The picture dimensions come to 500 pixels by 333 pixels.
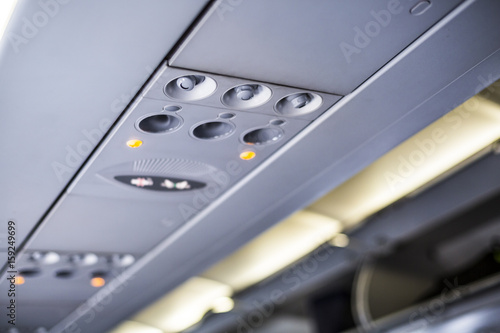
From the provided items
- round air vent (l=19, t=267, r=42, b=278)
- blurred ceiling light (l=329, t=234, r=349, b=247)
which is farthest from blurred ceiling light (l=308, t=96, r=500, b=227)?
round air vent (l=19, t=267, r=42, b=278)

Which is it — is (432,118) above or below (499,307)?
above

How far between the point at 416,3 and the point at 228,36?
57 cm

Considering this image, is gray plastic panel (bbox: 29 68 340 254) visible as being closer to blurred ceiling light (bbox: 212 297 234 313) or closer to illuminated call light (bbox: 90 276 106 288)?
illuminated call light (bbox: 90 276 106 288)

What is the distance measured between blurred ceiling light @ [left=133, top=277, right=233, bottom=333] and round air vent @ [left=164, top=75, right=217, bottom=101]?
108 inches

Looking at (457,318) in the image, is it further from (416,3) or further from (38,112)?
(38,112)

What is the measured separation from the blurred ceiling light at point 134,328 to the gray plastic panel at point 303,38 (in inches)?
138

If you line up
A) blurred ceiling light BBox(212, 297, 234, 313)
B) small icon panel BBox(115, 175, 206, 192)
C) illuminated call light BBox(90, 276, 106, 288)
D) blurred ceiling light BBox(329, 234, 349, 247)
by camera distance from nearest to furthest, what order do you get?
1. small icon panel BBox(115, 175, 206, 192)
2. illuminated call light BBox(90, 276, 106, 288)
3. blurred ceiling light BBox(329, 234, 349, 247)
4. blurred ceiling light BBox(212, 297, 234, 313)

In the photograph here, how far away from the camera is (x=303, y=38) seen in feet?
5.97

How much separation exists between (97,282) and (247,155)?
1.60m

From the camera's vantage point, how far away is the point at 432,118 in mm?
2457

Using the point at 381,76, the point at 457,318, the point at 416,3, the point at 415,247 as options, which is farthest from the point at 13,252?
Answer: the point at 415,247

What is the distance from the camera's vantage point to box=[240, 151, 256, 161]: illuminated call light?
2.43 metres

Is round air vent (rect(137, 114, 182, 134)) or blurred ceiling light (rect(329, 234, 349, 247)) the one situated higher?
blurred ceiling light (rect(329, 234, 349, 247))

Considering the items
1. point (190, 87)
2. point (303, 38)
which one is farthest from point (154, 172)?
point (303, 38)
